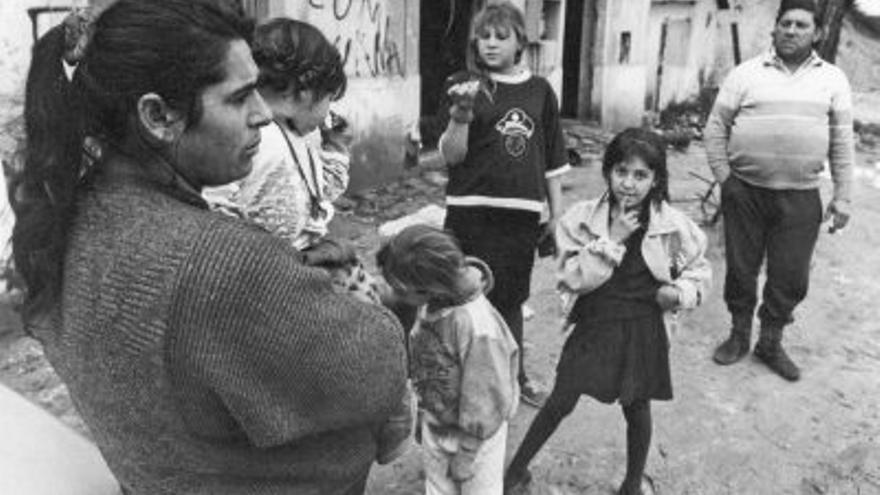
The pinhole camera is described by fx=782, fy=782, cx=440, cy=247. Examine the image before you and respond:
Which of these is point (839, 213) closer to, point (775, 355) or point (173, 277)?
point (775, 355)

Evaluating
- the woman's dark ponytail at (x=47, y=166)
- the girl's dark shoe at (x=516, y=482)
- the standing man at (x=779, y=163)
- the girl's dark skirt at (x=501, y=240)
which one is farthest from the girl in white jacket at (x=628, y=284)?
the woman's dark ponytail at (x=47, y=166)

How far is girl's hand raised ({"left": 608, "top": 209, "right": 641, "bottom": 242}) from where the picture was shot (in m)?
2.78

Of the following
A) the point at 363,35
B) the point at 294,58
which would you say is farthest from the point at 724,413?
the point at 363,35

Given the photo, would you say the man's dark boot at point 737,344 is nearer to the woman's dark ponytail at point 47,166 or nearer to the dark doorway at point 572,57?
the woman's dark ponytail at point 47,166

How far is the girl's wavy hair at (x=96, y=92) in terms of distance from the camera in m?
1.09

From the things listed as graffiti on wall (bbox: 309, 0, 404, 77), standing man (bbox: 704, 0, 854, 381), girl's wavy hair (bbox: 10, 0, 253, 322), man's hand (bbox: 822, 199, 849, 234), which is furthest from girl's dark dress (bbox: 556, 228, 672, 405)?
graffiti on wall (bbox: 309, 0, 404, 77)

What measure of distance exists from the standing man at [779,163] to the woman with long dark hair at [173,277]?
331 cm

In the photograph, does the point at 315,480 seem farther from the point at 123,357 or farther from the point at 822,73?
the point at 822,73

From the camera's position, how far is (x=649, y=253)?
9.18ft

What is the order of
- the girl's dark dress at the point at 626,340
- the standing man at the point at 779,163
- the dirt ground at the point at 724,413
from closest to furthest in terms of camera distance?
1. the girl's dark dress at the point at 626,340
2. the dirt ground at the point at 724,413
3. the standing man at the point at 779,163

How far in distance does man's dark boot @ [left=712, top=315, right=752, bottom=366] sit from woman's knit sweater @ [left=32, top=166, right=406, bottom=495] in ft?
11.4

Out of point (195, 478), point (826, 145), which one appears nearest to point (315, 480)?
point (195, 478)

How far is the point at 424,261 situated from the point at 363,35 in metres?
4.64

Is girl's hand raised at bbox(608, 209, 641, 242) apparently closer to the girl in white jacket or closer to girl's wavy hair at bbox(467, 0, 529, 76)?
the girl in white jacket
